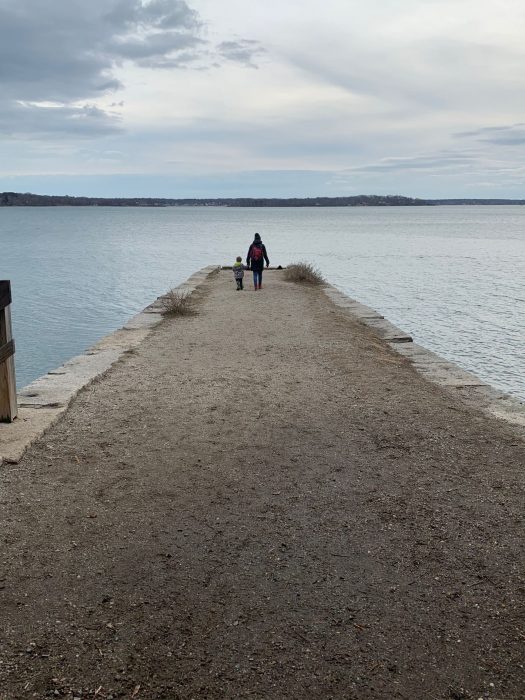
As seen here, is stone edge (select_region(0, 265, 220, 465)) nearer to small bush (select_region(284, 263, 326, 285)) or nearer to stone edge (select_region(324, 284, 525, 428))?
stone edge (select_region(324, 284, 525, 428))

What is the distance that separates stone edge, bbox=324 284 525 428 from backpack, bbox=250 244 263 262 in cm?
466

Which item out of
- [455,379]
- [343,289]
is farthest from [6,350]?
[343,289]

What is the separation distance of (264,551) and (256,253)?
1362cm

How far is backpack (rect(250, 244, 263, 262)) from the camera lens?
1697cm

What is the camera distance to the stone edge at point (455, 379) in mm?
6957

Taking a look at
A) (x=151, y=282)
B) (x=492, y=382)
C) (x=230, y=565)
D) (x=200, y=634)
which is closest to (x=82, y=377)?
(x=230, y=565)

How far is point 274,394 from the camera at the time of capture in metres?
7.32

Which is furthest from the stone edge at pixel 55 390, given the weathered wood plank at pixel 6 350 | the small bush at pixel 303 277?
the small bush at pixel 303 277

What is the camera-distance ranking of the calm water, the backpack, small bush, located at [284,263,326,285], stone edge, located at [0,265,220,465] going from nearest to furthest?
1. stone edge, located at [0,265,220,465]
2. the calm water
3. the backpack
4. small bush, located at [284,263,326,285]

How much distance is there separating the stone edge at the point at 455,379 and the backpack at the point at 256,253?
15.3ft

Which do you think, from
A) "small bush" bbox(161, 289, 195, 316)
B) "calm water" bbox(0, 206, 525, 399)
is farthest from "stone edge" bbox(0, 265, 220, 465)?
"calm water" bbox(0, 206, 525, 399)

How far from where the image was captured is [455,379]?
8461mm

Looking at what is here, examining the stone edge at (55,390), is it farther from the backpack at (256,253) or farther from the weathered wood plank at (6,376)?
the backpack at (256,253)

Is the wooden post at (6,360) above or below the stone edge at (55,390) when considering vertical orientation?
above
